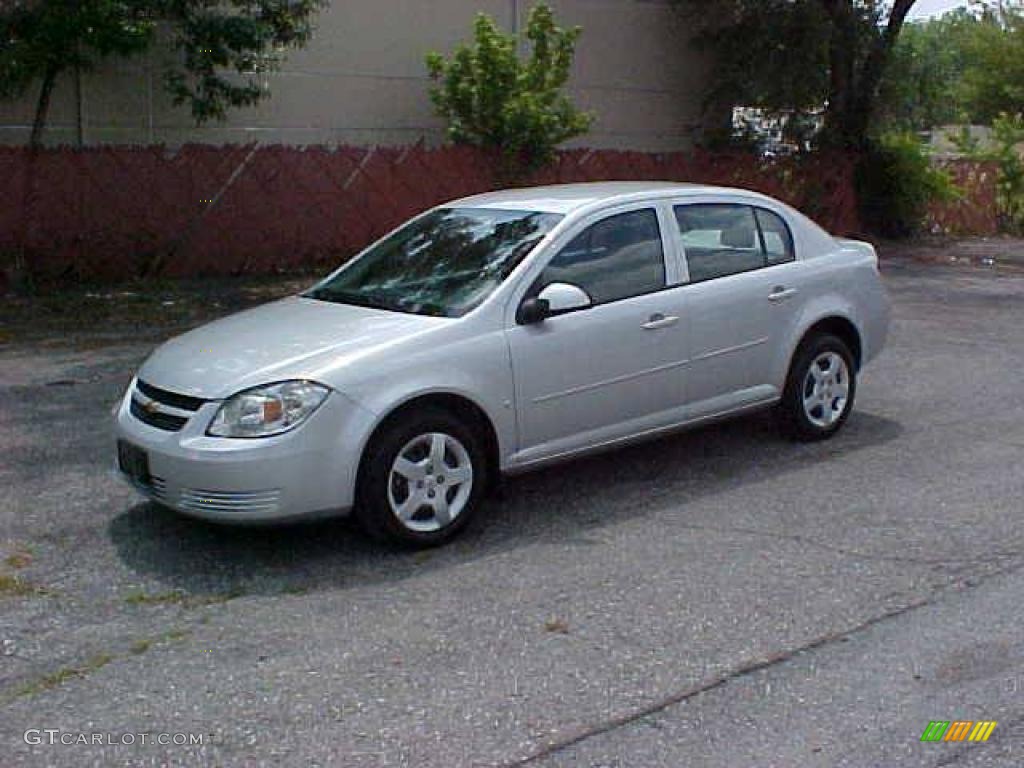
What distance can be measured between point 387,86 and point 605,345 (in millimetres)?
13440

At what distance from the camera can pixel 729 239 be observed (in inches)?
309

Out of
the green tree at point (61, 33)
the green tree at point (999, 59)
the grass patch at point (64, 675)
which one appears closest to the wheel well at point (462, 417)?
the grass patch at point (64, 675)

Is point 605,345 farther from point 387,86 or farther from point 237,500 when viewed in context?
point 387,86

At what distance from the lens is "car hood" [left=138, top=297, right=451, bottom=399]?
604 centimetres

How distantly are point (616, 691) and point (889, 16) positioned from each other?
1958cm

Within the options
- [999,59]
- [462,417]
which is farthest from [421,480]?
[999,59]

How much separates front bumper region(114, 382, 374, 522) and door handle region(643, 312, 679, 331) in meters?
1.82

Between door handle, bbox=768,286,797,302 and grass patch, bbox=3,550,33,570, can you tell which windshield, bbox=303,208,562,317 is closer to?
door handle, bbox=768,286,797,302

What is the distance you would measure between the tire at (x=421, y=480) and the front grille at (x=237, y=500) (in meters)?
0.40

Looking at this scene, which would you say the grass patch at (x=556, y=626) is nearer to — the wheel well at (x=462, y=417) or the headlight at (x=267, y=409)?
the wheel well at (x=462, y=417)

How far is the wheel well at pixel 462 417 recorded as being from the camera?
612 centimetres

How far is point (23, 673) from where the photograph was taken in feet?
16.1

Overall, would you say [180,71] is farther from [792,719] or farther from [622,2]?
[792,719]

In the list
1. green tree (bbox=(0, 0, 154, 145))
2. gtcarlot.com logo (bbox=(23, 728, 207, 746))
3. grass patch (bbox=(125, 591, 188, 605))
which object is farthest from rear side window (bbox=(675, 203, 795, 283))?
green tree (bbox=(0, 0, 154, 145))
